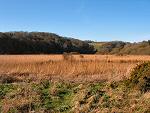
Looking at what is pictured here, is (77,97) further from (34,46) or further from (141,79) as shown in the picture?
(34,46)

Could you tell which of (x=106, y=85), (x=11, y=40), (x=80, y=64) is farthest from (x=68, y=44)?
(x=106, y=85)

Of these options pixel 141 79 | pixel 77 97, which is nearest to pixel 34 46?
pixel 141 79

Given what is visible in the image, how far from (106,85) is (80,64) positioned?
351 inches

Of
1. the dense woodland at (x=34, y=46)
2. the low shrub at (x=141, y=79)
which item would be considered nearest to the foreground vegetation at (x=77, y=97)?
the low shrub at (x=141, y=79)

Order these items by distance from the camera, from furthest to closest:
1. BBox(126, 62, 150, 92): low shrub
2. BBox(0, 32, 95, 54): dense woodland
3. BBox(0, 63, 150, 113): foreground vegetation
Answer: BBox(0, 32, 95, 54): dense woodland < BBox(126, 62, 150, 92): low shrub < BBox(0, 63, 150, 113): foreground vegetation

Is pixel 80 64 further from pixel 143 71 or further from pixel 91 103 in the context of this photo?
pixel 91 103

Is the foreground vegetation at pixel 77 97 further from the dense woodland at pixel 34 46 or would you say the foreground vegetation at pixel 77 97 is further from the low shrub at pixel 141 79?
the dense woodland at pixel 34 46

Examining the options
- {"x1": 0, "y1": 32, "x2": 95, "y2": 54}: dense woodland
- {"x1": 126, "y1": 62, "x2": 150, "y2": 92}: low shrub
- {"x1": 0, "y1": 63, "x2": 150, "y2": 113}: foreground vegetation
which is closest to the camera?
{"x1": 0, "y1": 63, "x2": 150, "y2": 113}: foreground vegetation

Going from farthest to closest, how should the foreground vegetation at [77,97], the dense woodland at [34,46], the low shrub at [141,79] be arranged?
the dense woodland at [34,46], the low shrub at [141,79], the foreground vegetation at [77,97]

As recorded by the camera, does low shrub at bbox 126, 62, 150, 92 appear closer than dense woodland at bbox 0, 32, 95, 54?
Yes

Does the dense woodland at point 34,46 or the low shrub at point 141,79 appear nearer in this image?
the low shrub at point 141,79

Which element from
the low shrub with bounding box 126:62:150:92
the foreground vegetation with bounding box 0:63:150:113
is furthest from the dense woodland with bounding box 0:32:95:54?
the low shrub with bounding box 126:62:150:92

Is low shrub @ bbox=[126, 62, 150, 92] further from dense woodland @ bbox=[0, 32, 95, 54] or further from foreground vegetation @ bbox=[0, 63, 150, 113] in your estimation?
dense woodland @ bbox=[0, 32, 95, 54]

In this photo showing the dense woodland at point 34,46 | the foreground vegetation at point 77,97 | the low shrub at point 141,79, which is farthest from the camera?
the dense woodland at point 34,46
